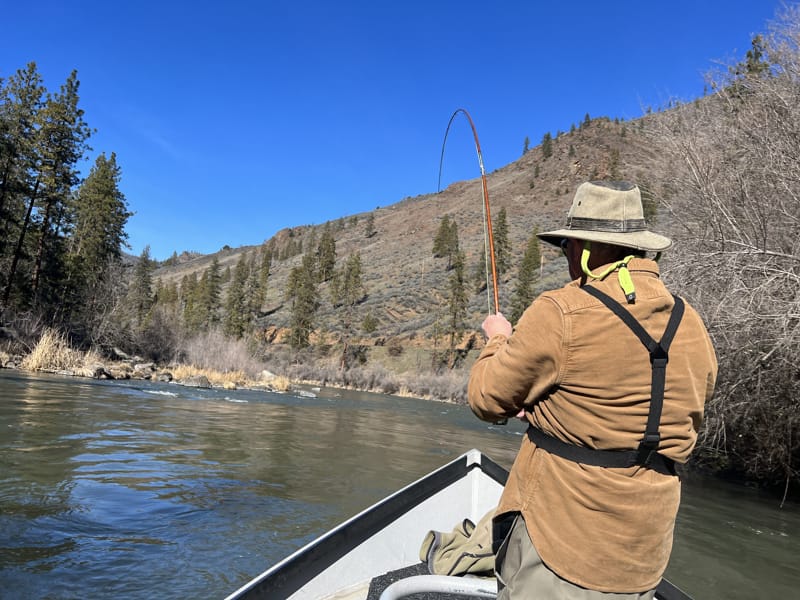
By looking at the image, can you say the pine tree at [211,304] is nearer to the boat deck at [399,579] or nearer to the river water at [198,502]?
the river water at [198,502]

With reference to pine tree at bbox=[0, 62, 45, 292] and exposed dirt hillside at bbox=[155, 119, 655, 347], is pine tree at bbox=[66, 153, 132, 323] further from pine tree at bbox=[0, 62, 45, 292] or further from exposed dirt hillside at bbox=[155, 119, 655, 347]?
exposed dirt hillside at bbox=[155, 119, 655, 347]

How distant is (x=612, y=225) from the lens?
5.80ft

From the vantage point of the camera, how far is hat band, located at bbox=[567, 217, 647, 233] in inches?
69.4

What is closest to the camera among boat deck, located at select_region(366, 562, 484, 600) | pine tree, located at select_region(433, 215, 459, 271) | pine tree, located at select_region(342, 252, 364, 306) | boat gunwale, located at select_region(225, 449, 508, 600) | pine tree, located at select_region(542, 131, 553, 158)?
boat gunwale, located at select_region(225, 449, 508, 600)

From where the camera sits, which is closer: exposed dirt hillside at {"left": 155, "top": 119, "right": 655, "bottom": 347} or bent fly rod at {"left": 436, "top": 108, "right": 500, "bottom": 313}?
bent fly rod at {"left": 436, "top": 108, "right": 500, "bottom": 313}

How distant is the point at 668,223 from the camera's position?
1097 centimetres

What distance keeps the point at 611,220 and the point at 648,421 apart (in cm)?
64

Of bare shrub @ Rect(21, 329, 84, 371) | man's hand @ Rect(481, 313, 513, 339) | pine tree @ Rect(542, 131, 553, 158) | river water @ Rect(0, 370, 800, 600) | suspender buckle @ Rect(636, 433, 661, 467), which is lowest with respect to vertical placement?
river water @ Rect(0, 370, 800, 600)

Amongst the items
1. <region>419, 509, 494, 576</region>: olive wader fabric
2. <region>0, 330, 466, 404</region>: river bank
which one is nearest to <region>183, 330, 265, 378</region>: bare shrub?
<region>0, 330, 466, 404</region>: river bank

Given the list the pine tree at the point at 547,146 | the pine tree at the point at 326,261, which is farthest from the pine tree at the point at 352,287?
the pine tree at the point at 547,146

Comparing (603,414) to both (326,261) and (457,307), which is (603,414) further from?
(326,261)

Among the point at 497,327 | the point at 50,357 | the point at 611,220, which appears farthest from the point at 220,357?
the point at 611,220

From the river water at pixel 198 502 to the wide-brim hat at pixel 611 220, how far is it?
4071 millimetres

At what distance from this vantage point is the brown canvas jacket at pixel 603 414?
1546 millimetres
